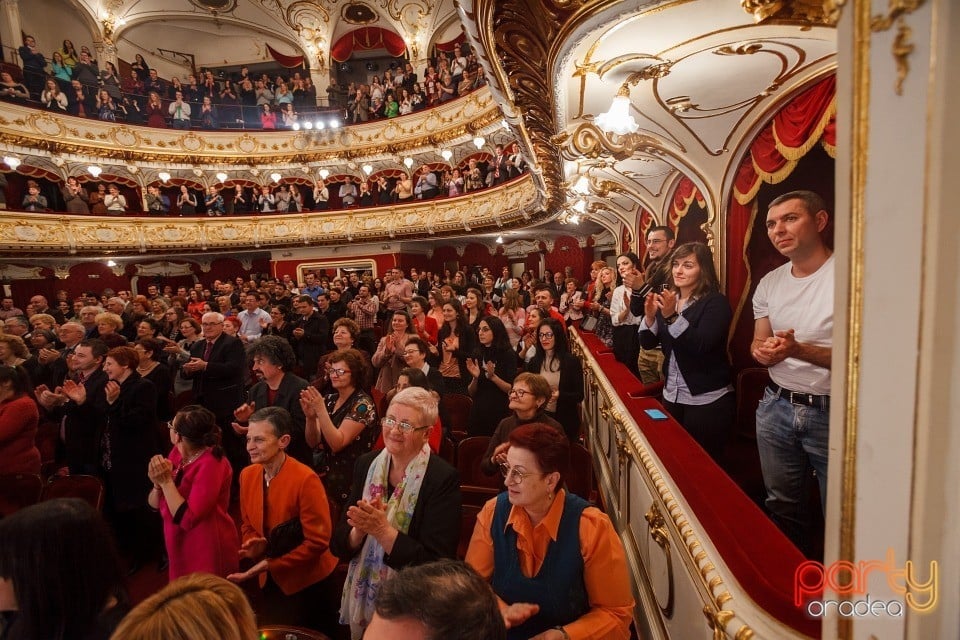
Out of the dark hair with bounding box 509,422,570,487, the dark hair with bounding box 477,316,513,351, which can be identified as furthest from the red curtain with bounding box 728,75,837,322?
the dark hair with bounding box 509,422,570,487

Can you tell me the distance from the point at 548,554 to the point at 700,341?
1476mm

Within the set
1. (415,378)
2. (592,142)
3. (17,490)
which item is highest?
(592,142)

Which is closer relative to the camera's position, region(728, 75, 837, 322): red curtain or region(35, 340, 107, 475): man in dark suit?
region(728, 75, 837, 322): red curtain

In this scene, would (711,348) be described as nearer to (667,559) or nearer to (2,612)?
(667,559)

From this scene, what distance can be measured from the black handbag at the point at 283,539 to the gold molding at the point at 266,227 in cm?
926

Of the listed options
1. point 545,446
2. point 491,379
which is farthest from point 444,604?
point 491,379

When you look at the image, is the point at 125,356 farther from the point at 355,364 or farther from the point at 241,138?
the point at 241,138

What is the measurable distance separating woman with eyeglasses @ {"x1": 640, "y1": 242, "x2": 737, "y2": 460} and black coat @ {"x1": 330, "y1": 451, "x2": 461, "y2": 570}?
1515 millimetres

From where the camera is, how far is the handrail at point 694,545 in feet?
3.57

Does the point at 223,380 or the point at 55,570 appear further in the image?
the point at 223,380

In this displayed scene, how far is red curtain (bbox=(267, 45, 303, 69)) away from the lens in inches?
770

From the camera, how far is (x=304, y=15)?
18.7 meters

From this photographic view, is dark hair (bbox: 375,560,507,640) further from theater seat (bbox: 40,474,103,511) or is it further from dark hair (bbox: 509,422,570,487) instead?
theater seat (bbox: 40,474,103,511)

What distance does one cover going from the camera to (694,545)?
135cm
